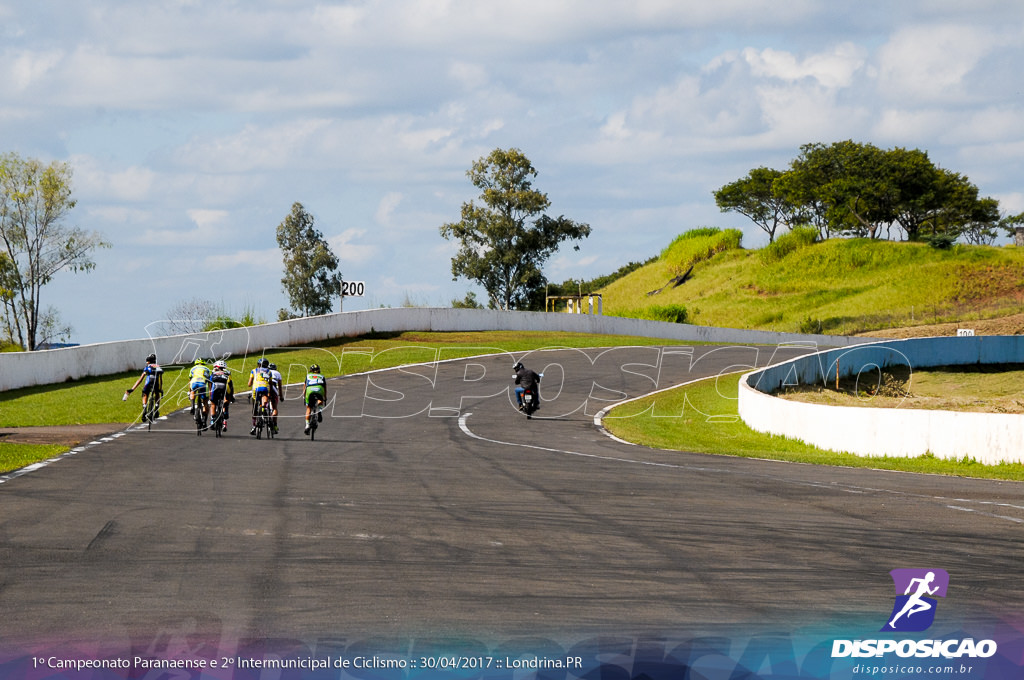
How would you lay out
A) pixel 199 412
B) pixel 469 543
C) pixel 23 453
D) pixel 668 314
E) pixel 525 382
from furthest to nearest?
1. pixel 668 314
2. pixel 525 382
3. pixel 199 412
4. pixel 23 453
5. pixel 469 543

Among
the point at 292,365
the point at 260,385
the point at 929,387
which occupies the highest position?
the point at 260,385

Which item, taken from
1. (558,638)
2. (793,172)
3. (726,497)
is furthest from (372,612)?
(793,172)

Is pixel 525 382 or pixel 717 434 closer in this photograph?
pixel 717 434

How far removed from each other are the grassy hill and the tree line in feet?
13.4

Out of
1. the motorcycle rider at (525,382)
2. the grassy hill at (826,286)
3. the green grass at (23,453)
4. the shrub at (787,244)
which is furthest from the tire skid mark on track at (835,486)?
the shrub at (787,244)

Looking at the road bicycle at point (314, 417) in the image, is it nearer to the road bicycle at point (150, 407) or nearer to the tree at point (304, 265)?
the road bicycle at point (150, 407)

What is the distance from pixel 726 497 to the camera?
14414mm

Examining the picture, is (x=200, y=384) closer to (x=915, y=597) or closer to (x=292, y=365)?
(x=915, y=597)

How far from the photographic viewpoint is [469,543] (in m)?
10.5

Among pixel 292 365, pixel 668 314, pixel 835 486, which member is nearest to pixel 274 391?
pixel 835 486

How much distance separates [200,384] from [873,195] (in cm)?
9230

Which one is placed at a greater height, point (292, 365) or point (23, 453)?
point (292, 365)

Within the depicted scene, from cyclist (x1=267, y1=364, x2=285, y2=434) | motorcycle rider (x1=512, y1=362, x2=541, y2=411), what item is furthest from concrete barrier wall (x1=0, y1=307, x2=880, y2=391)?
motorcycle rider (x1=512, y1=362, x2=541, y2=411)

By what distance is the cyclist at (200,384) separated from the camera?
2400 centimetres
